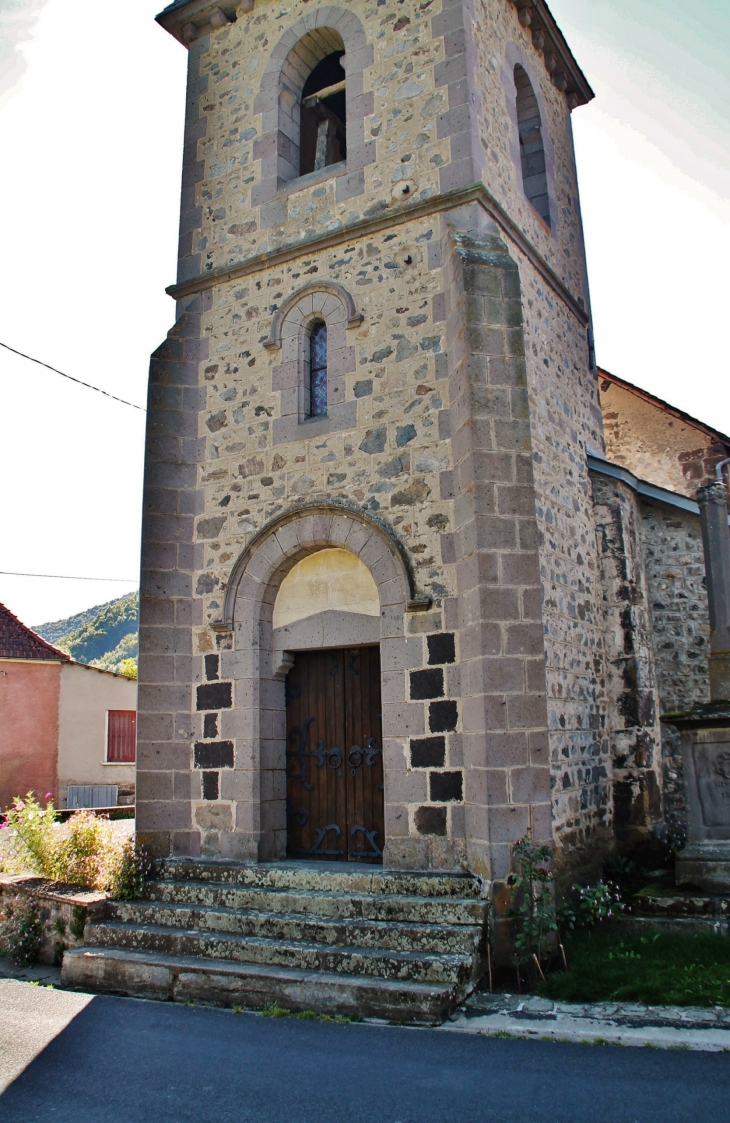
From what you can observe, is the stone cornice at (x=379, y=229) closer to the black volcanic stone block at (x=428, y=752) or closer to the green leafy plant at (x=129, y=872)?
the black volcanic stone block at (x=428, y=752)

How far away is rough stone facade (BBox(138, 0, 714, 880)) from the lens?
21.2 feet

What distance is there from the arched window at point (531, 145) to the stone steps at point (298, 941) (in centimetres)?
783

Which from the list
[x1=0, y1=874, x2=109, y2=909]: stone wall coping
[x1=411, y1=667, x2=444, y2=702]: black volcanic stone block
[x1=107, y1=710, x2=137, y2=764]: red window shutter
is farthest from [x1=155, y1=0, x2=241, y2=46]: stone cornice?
[x1=107, y1=710, x2=137, y2=764]: red window shutter

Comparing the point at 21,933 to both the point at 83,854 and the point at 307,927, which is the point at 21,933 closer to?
the point at 83,854

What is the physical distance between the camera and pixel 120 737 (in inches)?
739

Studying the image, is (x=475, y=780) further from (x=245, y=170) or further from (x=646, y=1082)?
(x=245, y=170)

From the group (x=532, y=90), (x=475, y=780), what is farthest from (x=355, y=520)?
(x=532, y=90)

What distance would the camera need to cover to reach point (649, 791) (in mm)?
8156

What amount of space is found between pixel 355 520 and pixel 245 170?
173 inches

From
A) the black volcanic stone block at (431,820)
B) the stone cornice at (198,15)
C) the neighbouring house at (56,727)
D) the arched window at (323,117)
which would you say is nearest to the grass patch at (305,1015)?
the black volcanic stone block at (431,820)

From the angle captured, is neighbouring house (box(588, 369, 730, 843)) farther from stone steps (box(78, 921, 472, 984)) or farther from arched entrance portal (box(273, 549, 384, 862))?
stone steps (box(78, 921, 472, 984))

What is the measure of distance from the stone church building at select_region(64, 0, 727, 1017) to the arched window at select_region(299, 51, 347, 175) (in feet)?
0.29

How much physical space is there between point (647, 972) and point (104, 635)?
68.4 m

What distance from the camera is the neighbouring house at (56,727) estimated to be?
16.6 m
